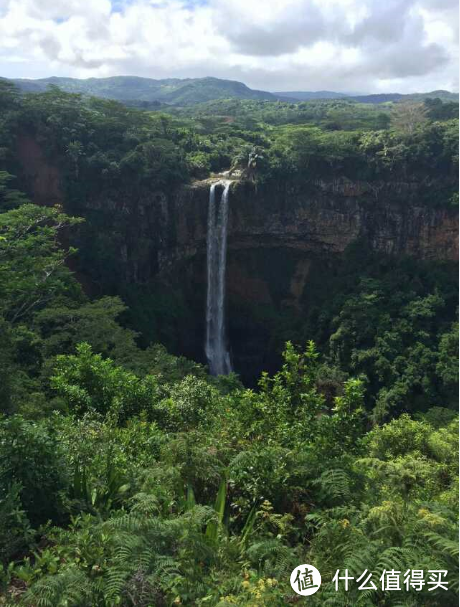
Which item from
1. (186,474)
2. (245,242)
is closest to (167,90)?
(245,242)

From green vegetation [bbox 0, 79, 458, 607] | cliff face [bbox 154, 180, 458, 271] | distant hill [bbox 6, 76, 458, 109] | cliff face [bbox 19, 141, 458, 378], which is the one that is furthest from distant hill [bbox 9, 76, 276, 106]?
green vegetation [bbox 0, 79, 458, 607]

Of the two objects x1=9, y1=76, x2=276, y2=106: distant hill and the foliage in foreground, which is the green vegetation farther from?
x1=9, y1=76, x2=276, y2=106: distant hill

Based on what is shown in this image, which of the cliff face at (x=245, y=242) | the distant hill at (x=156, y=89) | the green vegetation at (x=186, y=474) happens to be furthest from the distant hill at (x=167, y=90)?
the green vegetation at (x=186, y=474)

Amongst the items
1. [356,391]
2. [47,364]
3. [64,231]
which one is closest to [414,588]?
[356,391]

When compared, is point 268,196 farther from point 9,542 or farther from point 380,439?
point 9,542

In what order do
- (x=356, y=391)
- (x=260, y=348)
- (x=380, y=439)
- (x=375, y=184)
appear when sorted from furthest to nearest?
(x=260, y=348), (x=375, y=184), (x=380, y=439), (x=356, y=391)
